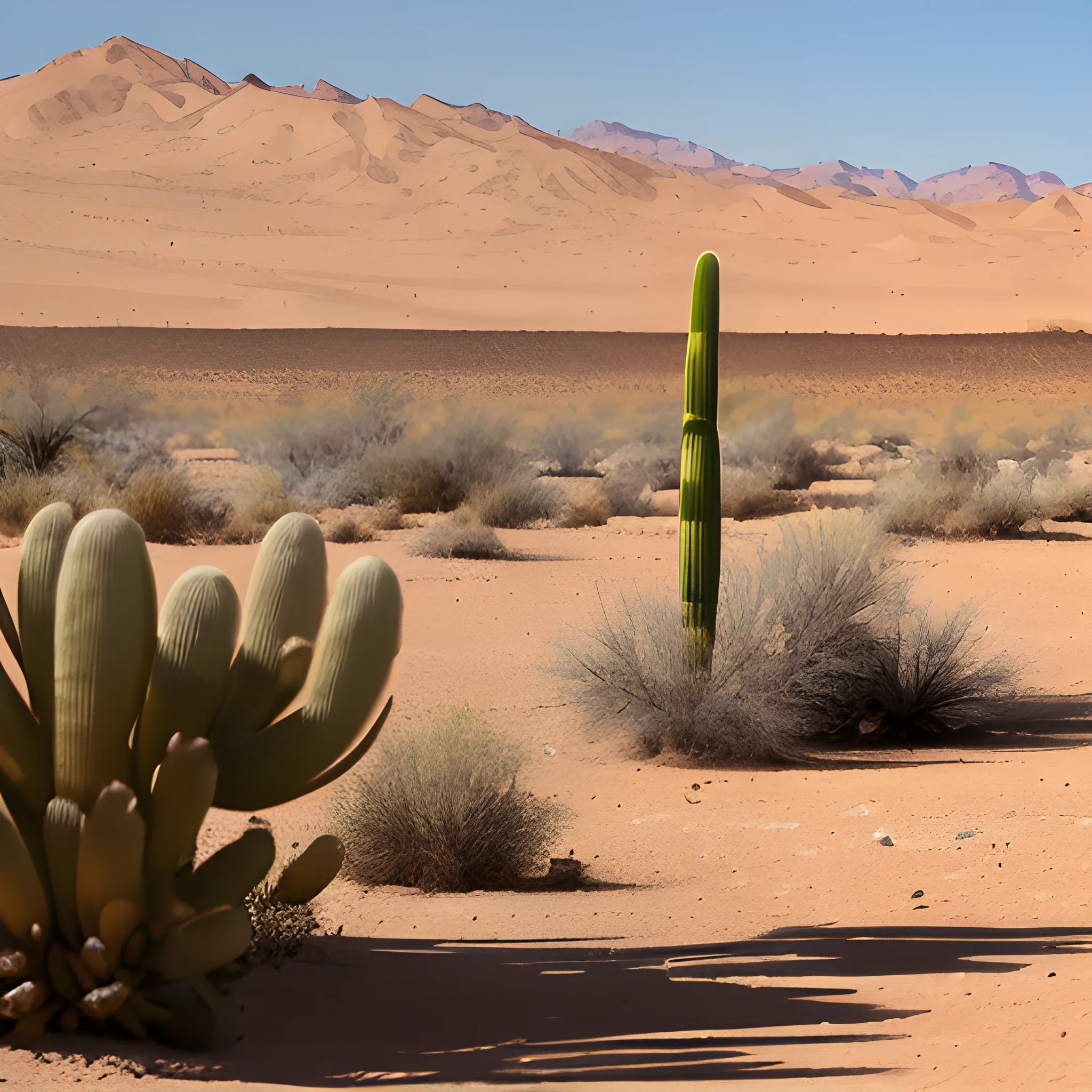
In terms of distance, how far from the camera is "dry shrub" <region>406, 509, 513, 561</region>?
56.1 ft

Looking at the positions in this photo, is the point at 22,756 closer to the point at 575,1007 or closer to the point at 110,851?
the point at 110,851

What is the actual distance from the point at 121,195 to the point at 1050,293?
45113 millimetres

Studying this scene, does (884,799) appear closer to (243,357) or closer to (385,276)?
(243,357)

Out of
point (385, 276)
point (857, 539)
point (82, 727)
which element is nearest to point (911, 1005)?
point (82, 727)

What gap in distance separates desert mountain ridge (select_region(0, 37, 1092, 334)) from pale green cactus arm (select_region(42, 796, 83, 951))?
187 ft

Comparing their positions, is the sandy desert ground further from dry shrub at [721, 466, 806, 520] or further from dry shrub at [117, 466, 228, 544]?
dry shrub at [721, 466, 806, 520]

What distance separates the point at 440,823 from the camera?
7.12 meters

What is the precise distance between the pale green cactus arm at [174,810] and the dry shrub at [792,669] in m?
5.51

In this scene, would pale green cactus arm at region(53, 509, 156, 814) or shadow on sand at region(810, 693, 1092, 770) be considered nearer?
pale green cactus arm at region(53, 509, 156, 814)

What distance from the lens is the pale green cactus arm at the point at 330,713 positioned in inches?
182

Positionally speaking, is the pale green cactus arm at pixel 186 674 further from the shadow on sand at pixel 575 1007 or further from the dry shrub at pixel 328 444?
the dry shrub at pixel 328 444

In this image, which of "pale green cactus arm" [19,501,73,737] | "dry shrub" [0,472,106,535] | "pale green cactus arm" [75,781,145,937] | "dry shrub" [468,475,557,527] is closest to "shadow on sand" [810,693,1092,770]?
"pale green cactus arm" [19,501,73,737]

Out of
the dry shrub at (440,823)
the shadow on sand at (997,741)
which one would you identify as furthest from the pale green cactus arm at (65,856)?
the shadow on sand at (997,741)

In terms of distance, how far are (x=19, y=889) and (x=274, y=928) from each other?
135 cm
